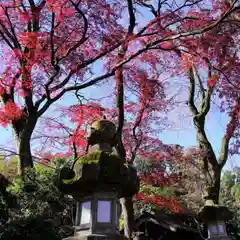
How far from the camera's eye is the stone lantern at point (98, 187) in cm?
543

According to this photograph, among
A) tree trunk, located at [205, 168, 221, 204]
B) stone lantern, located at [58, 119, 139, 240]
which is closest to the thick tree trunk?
tree trunk, located at [205, 168, 221, 204]

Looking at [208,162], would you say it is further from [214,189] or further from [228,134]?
[228,134]

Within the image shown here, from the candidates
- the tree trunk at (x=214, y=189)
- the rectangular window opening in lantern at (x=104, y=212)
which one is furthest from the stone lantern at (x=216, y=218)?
the rectangular window opening in lantern at (x=104, y=212)

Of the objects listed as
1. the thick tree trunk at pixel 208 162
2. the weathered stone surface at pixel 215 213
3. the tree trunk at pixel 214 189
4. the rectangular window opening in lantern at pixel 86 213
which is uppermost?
the thick tree trunk at pixel 208 162

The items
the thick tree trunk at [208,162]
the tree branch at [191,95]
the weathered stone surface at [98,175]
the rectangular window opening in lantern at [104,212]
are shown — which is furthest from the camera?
the tree branch at [191,95]

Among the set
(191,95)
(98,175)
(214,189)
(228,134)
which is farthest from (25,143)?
(228,134)

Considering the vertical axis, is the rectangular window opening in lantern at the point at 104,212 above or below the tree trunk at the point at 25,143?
below

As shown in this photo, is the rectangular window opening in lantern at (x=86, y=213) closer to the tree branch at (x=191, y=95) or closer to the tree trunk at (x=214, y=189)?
the tree trunk at (x=214, y=189)

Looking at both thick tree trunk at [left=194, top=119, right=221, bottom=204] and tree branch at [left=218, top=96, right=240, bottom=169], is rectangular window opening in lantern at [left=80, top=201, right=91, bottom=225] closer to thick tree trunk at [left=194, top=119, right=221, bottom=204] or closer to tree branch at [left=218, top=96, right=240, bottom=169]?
thick tree trunk at [left=194, top=119, right=221, bottom=204]

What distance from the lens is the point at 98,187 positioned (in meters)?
5.55

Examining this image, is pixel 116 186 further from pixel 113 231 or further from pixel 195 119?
pixel 195 119

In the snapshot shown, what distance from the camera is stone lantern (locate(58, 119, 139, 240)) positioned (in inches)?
214

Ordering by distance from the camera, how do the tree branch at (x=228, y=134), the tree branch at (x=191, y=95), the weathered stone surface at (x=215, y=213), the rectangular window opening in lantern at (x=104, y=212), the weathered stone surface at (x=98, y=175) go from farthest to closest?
the tree branch at (x=191, y=95) < the tree branch at (x=228, y=134) < the weathered stone surface at (x=215, y=213) < the rectangular window opening in lantern at (x=104, y=212) < the weathered stone surface at (x=98, y=175)

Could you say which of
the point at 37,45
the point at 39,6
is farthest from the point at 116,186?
the point at 39,6
